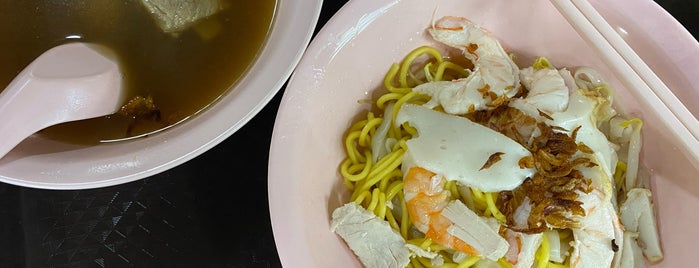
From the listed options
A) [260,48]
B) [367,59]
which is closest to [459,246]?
[367,59]

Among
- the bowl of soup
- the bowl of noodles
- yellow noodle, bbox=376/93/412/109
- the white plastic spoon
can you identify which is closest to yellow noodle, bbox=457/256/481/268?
the bowl of noodles

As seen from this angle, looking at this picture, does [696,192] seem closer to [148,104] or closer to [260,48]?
[260,48]

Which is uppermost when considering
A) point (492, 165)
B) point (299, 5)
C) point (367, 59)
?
point (299, 5)

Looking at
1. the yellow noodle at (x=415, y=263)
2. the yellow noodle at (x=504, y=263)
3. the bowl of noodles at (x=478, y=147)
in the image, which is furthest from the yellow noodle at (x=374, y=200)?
the yellow noodle at (x=504, y=263)

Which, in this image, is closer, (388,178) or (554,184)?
(554,184)

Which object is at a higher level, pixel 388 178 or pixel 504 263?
pixel 388 178

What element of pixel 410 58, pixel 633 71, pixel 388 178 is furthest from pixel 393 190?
pixel 633 71

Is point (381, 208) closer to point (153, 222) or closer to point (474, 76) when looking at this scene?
point (474, 76)
